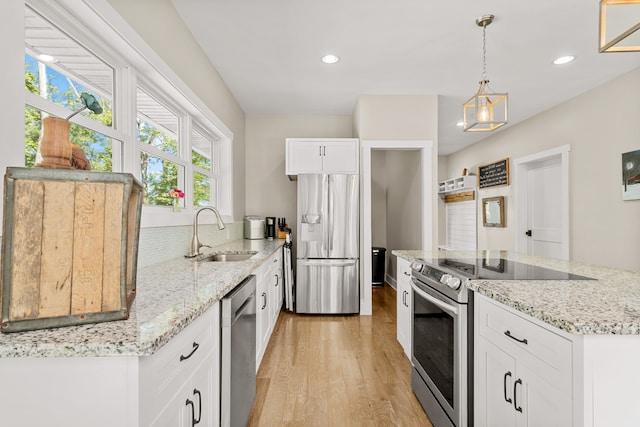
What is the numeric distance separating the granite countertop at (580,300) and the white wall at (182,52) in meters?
2.14

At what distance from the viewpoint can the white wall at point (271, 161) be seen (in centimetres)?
463

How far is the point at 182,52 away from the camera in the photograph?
2.34 metres

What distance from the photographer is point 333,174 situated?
382 centimetres

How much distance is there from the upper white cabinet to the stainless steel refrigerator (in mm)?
107

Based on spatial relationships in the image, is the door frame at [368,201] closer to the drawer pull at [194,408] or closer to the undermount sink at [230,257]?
the undermount sink at [230,257]

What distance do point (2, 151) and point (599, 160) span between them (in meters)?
4.87

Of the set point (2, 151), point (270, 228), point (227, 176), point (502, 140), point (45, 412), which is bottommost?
point (45, 412)

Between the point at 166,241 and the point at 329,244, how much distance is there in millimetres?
2031

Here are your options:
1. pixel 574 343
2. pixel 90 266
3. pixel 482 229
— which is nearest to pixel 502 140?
pixel 482 229

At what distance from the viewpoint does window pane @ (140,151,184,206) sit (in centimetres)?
217

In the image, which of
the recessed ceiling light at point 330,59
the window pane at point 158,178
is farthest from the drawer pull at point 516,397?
the recessed ceiling light at point 330,59

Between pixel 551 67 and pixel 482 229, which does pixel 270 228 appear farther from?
pixel 482 229

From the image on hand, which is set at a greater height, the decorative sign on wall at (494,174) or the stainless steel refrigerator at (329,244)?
the decorative sign on wall at (494,174)

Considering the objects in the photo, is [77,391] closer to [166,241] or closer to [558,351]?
[558,351]
